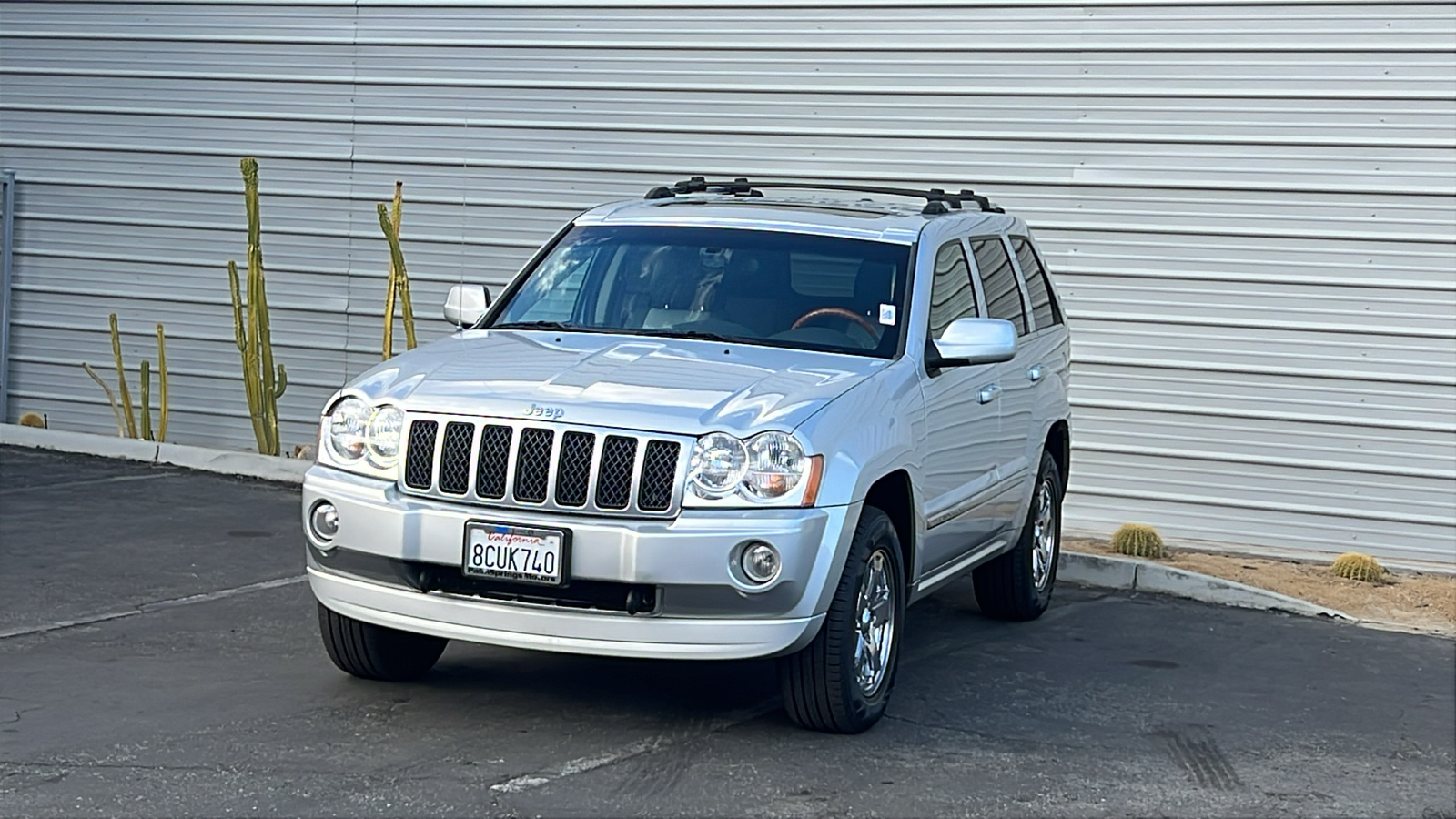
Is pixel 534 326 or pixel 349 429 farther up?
pixel 534 326

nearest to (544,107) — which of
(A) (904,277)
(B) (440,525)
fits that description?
(A) (904,277)

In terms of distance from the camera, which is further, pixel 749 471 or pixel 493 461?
pixel 493 461

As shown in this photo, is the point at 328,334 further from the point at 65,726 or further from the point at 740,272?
the point at 65,726

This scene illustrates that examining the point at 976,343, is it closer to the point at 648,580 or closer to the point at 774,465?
the point at 774,465

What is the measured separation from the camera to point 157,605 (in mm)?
7930

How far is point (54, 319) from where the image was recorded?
14352 millimetres

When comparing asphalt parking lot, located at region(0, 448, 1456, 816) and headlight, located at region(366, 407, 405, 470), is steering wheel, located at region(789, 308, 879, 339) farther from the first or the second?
headlight, located at region(366, 407, 405, 470)

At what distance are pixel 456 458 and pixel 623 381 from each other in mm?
606

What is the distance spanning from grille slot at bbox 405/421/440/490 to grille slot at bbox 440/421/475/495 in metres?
0.04

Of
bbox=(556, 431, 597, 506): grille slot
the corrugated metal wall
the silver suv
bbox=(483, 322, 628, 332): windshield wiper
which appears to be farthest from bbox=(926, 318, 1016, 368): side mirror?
the corrugated metal wall

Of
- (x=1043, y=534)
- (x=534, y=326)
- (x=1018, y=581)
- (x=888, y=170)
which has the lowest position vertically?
(x=1018, y=581)

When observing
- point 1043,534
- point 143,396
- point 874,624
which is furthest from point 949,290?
point 143,396

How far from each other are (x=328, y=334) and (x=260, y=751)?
8110mm

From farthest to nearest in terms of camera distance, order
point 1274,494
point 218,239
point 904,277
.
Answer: point 218,239, point 1274,494, point 904,277
